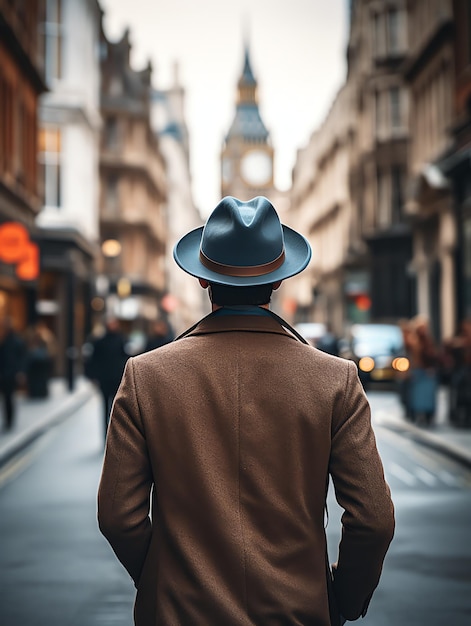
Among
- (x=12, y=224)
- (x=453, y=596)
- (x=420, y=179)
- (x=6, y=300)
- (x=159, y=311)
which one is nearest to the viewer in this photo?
(x=453, y=596)

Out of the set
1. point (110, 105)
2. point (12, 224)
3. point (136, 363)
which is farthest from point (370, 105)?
point (136, 363)

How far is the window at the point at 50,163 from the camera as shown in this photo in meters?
39.6

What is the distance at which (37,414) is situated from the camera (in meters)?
20.9

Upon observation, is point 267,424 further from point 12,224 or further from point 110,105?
point 110,105

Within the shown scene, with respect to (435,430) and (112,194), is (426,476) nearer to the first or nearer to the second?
(435,430)

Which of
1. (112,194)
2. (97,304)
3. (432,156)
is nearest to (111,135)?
(112,194)

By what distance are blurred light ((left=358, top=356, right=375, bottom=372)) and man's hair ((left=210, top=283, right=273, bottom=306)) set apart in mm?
25800

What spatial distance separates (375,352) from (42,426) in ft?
40.6

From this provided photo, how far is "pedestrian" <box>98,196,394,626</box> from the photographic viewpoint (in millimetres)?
2613

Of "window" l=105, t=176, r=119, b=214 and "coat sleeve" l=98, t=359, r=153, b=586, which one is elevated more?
"window" l=105, t=176, r=119, b=214

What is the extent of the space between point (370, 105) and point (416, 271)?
13.1 meters

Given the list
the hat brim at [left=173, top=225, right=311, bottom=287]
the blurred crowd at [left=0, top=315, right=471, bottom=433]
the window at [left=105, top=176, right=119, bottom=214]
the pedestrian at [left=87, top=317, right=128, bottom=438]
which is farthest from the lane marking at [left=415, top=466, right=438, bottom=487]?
the window at [left=105, top=176, right=119, bottom=214]

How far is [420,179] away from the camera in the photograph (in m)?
32.0

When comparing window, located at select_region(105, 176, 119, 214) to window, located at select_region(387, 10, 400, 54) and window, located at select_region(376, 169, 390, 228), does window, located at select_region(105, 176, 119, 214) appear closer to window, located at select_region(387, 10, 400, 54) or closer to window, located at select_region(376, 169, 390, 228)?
window, located at select_region(376, 169, 390, 228)
